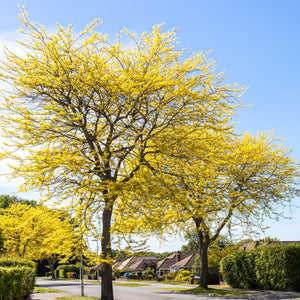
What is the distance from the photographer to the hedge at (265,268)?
80.5 ft

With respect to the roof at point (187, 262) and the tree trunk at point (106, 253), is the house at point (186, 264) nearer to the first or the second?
the roof at point (187, 262)

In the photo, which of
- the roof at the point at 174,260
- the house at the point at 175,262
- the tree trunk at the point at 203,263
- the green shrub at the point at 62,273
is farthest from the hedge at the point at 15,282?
the green shrub at the point at 62,273

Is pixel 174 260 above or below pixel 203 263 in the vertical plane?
below

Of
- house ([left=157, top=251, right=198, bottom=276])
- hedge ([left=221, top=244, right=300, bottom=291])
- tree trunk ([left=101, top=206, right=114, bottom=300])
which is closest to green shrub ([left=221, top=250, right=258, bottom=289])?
hedge ([left=221, top=244, right=300, bottom=291])

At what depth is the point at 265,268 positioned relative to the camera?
87.2 feet

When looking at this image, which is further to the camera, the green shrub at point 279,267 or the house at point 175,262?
the house at point 175,262

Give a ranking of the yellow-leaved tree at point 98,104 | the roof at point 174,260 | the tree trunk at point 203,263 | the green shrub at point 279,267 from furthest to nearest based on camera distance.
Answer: the roof at point 174,260
the tree trunk at point 203,263
the green shrub at point 279,267
the yellow-leaved tree at point 98,104

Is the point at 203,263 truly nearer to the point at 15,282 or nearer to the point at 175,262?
the point at 15,282

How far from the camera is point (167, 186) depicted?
14.1m

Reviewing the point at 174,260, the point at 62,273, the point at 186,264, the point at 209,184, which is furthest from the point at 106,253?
the point at 62,273

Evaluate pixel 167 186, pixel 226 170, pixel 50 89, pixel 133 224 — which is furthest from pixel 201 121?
pixel 226 170

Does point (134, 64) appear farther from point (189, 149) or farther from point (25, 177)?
point (25, 177)

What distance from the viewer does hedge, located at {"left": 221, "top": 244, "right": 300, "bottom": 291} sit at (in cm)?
2455

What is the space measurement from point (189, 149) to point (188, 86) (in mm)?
2452
